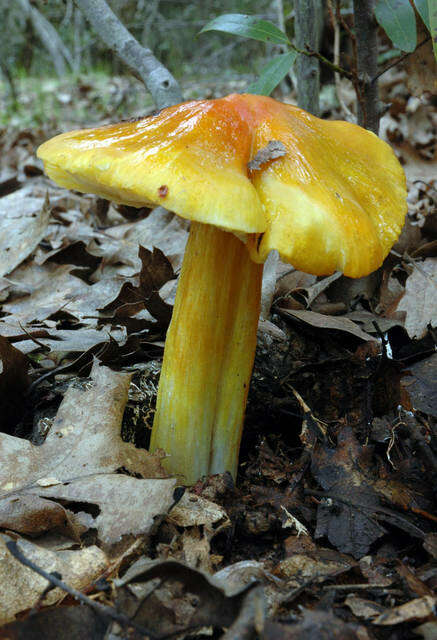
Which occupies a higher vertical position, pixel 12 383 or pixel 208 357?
pixel 208 357

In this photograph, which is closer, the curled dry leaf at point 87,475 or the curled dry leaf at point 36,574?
the curled dry leaf at point 36,574

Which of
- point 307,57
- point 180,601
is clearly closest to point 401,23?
point 307,57

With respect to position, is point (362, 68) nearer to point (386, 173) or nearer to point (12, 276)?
point (386, 173)

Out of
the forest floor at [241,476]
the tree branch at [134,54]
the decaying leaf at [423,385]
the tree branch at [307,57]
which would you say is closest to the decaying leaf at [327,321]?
the forest floor at [241,476]

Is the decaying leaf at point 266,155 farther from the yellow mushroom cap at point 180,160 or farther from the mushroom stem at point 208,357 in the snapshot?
the mushroom stem at point 208,357

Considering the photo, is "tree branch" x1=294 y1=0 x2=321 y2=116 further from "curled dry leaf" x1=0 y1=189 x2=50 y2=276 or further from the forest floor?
"curled dry leaf" x1=0 y1=189 x2=50 y2=276

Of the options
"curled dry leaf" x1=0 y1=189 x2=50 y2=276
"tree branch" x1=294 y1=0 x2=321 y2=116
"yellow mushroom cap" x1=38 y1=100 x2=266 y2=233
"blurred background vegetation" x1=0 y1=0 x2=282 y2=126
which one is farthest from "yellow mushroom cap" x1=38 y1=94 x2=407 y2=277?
"blurred background vegetation" x1=0 y1=0 x2=282 y2=126

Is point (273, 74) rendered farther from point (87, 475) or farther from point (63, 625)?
point (63, 625)
